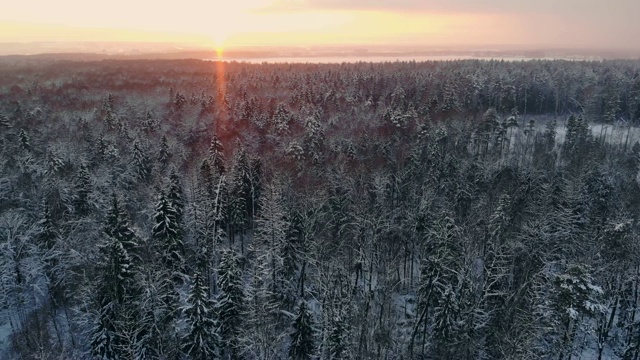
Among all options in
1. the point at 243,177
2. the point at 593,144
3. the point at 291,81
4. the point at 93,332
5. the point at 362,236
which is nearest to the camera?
the point at 93,332

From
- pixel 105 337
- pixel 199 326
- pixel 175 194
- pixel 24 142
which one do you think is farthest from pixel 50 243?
pixel 24 142

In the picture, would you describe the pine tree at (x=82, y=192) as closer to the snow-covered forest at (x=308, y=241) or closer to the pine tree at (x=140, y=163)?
the snow-covered forest at (x=308, y=241)

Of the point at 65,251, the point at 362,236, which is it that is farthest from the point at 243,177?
the point at 65,251

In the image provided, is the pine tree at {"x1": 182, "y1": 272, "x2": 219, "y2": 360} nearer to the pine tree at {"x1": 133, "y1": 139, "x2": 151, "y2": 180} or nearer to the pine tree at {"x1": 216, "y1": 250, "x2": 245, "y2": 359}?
the pine tree at {"x1": 216, "y1": 250, "x2": 245, "y2": 359}

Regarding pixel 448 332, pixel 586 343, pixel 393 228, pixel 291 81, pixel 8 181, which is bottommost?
pixel 586 343

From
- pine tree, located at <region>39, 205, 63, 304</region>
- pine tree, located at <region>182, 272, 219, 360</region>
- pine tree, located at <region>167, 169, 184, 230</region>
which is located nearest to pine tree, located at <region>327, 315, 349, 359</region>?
pine tree, located at <region>182, 272, 219, 360</region>

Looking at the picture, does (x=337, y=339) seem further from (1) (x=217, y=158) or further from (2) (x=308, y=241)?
(1) (x=217, y=158)

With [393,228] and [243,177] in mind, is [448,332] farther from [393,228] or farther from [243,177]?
[243,177]
